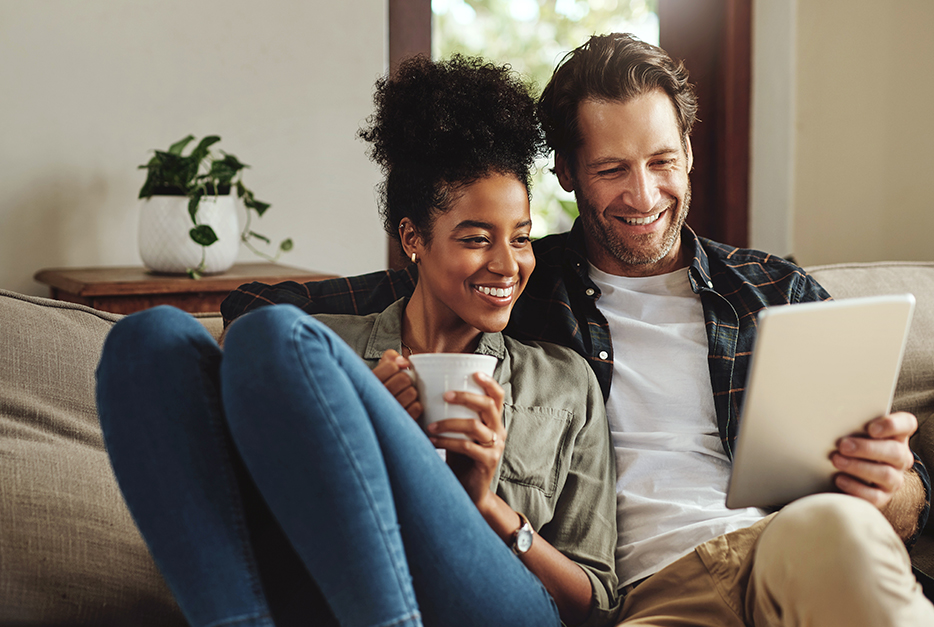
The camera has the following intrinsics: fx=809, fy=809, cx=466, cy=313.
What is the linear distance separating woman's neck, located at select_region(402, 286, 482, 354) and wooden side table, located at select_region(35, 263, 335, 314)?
0.63 metres

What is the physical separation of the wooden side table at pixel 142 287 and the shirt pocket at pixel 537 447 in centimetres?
85

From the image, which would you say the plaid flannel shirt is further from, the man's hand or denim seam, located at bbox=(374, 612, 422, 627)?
denim seam, located at bbox=(374, 612, 422, 627)

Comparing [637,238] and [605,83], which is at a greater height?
[605,83]

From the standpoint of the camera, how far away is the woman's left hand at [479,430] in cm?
88

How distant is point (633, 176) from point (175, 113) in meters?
1.36

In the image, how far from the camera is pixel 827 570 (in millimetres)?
779

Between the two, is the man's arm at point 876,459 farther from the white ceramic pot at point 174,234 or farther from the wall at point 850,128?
the wall at point 850,128

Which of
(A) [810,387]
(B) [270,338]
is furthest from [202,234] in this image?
(A) [810,387]

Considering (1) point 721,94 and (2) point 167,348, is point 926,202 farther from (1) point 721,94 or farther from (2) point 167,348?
(2) point 167,348

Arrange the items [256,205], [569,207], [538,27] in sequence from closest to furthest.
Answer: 1. [256,205]
2. [569,207]
3. [538,27]

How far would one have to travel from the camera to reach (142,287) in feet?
5.95

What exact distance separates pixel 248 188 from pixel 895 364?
70.5 inches

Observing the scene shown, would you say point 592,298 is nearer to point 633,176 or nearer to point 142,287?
point 633,176

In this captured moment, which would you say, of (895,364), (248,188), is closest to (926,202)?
(895,364)
